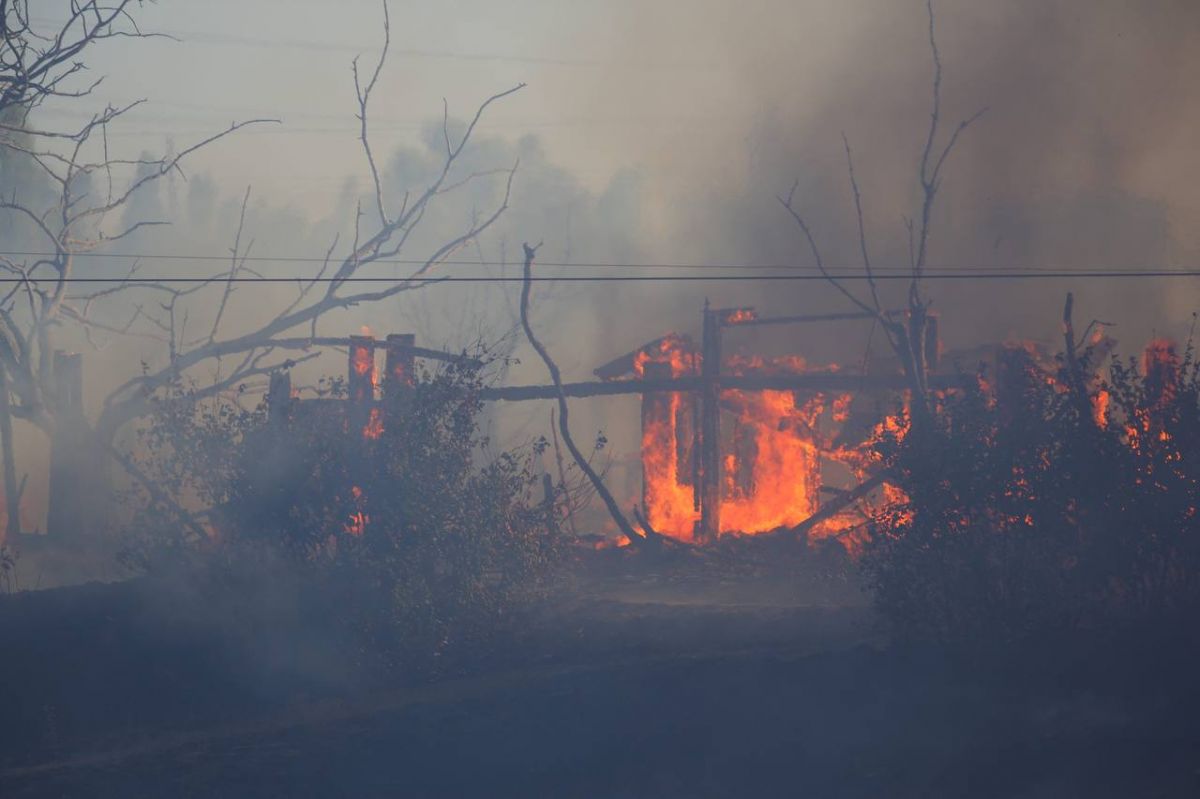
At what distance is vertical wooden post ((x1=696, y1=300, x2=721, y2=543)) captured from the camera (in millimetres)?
18220

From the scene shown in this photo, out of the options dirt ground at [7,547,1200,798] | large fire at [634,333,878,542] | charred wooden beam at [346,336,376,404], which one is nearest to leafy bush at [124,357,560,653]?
dirt ground at [7,547,1200,798]

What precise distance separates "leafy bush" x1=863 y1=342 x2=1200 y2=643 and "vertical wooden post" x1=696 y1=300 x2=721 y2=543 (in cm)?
653

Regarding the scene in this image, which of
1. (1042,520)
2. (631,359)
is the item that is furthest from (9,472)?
(1042,520)

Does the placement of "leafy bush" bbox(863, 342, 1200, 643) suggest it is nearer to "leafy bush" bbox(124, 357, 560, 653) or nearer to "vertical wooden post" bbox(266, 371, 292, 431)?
"leafy bush" bbox(124, 357, 560, 653)

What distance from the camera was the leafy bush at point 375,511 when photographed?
11883mm

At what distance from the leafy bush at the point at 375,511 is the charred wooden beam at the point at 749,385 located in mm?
4541

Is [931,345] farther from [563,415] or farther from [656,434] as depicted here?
[563,415]

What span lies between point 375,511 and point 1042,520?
6.44 meters

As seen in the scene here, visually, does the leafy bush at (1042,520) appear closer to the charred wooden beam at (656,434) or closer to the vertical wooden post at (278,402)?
the vertical wooden post at (278,402)

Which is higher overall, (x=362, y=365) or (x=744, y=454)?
(x=362, y=365)

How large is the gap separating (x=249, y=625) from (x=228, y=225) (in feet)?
175

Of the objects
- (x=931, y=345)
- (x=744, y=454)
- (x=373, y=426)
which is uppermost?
(x=931, y=345)

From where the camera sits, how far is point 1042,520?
1136 centimetres

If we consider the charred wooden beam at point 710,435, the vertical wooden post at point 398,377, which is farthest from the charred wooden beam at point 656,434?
the vertical wooden post at point 398,377
